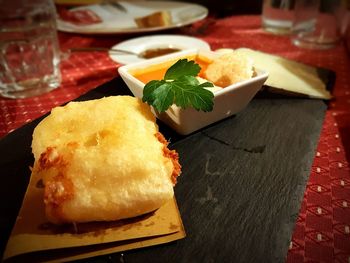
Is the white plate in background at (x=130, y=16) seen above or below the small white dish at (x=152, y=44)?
above

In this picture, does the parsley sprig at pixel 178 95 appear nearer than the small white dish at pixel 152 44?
Yes

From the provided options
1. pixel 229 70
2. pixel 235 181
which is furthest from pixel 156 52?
pixel 235 181

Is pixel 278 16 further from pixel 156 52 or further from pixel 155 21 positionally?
pixel 156 52

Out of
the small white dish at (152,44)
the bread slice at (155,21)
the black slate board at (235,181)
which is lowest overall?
the black slate board at (235,181)

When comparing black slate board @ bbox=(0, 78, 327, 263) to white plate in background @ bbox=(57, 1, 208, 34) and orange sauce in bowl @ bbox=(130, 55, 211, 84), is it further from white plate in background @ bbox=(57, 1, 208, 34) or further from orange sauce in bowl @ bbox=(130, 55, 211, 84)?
white plate in background @ bbox=(57, 1, 208, 34)

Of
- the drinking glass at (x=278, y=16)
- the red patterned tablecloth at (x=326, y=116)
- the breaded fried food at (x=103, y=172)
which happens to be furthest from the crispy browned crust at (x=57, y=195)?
the drinking glass at (x=278, y=16)

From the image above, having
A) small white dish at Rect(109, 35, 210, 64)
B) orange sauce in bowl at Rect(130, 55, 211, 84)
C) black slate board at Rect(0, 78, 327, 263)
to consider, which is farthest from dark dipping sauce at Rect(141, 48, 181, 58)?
black slate board at Rect(0, 78, 327, 263)

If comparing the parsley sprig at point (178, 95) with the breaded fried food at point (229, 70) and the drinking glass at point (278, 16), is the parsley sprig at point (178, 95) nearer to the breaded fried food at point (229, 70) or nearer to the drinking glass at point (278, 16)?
the breaded fried food at point (229, 70)
